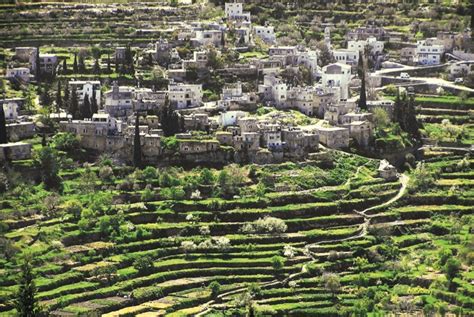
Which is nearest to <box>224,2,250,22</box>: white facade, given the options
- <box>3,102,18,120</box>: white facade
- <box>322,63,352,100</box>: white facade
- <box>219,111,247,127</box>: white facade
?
<box>322,63,352,100</box>: white facade

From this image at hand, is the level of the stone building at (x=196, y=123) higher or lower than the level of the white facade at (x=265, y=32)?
lower

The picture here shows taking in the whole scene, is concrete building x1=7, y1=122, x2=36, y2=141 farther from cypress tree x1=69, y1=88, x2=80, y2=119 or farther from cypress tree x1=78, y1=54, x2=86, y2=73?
cypress tree x1=78, y1=54, x2=86, y2=73

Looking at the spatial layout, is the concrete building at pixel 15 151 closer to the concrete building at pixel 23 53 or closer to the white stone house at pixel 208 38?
the concrete building at pixel 23 53

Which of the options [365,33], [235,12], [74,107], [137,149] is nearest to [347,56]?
[365,33]

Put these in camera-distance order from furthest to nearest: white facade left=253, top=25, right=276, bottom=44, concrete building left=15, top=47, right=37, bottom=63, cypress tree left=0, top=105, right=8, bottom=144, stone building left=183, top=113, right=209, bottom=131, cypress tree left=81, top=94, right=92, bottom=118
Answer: white facade left=253, top=25, right=276, bottom=44 < concrete building left=15, top=47, right=37, bottom=63 < cypress tree left=81, top=94, right=92, bottom=118 < stone building left=183, top=113, right=209, bottom=131 < cypress tree left=0, top=105, right=8, bottom=144

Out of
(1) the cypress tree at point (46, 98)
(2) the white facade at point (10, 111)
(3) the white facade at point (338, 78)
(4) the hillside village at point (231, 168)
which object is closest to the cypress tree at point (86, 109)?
(4) the hillside village at point (231, 168)

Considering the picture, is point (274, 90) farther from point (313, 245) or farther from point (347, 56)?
point (313, 245)
